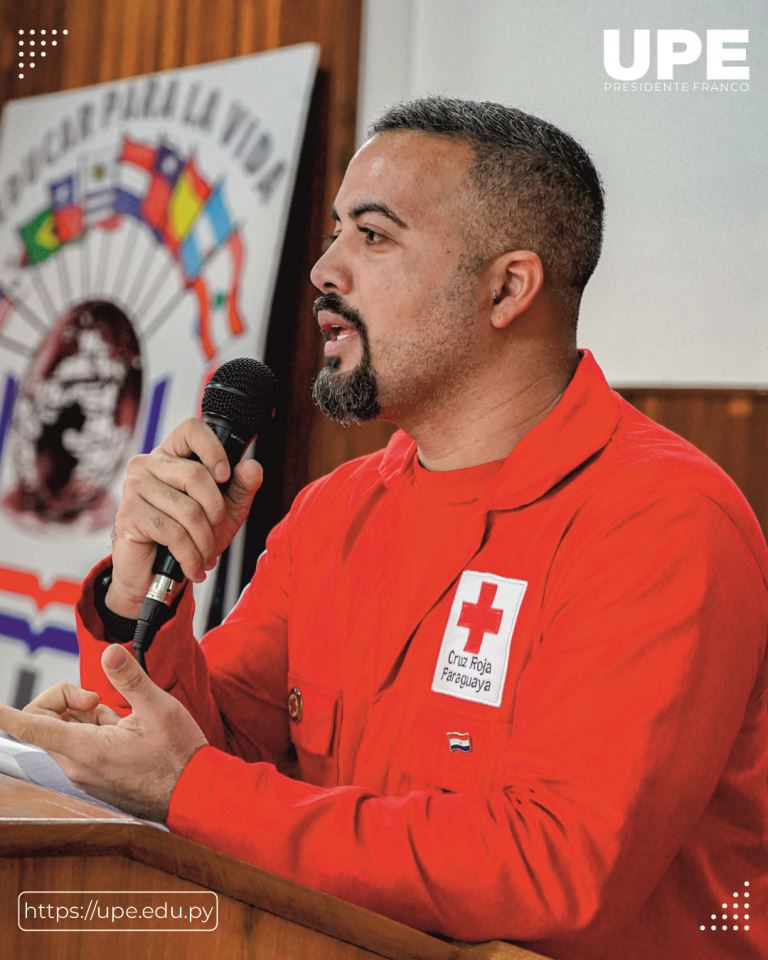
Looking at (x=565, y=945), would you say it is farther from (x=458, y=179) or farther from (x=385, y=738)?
(x=458, y=179)

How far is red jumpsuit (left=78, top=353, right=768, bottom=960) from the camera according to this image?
0.98m

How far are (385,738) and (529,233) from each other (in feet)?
2.16

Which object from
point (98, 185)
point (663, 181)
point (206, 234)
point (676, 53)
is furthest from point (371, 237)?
point (98, 185)

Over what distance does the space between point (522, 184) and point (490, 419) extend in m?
0.30

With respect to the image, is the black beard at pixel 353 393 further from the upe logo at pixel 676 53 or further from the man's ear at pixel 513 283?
the upe logo at pixel 676 53

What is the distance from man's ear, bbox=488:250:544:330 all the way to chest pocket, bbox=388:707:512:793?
0.51 meters

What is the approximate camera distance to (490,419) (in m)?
→ 1.43

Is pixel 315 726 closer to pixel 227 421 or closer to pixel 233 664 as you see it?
pixel 233 664

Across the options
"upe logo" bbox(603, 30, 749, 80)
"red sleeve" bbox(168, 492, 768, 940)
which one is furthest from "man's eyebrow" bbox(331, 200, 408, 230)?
"upe logo" bbox(603, 30, 749, 80)

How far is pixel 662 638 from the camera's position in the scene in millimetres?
1040

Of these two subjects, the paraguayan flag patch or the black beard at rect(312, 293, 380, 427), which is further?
the black beard at rect(312, 293, 380, 427)

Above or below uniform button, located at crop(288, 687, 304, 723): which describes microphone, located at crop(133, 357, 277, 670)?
above

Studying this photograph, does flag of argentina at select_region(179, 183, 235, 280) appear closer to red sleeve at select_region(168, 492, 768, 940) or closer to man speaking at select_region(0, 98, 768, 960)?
man speaking at select_region(0, 98, 768, 960)

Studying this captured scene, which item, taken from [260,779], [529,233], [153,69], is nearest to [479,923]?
[260,779]
